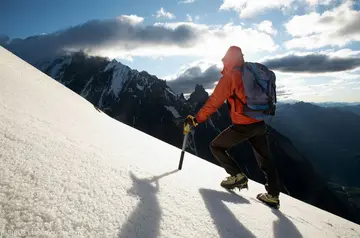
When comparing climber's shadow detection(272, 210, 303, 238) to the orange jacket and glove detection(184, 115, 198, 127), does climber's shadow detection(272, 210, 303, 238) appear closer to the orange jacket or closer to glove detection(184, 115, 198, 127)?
the orange jacket

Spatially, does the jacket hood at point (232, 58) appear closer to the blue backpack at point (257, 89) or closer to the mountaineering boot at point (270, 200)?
the blue backpack at point (257, 89)

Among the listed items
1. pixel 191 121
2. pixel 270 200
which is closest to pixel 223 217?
pixel 270 200

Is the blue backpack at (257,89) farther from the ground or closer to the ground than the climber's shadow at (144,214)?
farther from the ground

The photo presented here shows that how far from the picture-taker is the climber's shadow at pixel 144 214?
1899 millimetres

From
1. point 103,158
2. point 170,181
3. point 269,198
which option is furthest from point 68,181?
point 269,198

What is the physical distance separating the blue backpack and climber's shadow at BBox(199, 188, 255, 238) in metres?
1.50

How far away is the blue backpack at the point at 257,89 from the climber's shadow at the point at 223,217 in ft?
4.93

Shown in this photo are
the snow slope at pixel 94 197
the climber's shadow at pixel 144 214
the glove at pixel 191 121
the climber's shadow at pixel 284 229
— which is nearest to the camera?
the snow slope at pixel 94 197

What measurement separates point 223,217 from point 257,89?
219cm

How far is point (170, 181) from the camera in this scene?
3.36m

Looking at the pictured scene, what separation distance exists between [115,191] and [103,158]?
2.95ft

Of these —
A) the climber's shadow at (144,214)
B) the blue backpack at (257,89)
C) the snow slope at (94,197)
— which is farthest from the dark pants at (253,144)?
the climber's shadow at (144,214)

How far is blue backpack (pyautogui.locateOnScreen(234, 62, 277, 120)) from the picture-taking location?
3918mm

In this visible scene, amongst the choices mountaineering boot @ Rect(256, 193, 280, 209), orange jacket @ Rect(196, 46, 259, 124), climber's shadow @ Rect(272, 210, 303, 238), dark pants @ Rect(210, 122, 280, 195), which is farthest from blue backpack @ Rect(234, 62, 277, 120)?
climber's shadow @ Rect(272, 210, 303, 238)
